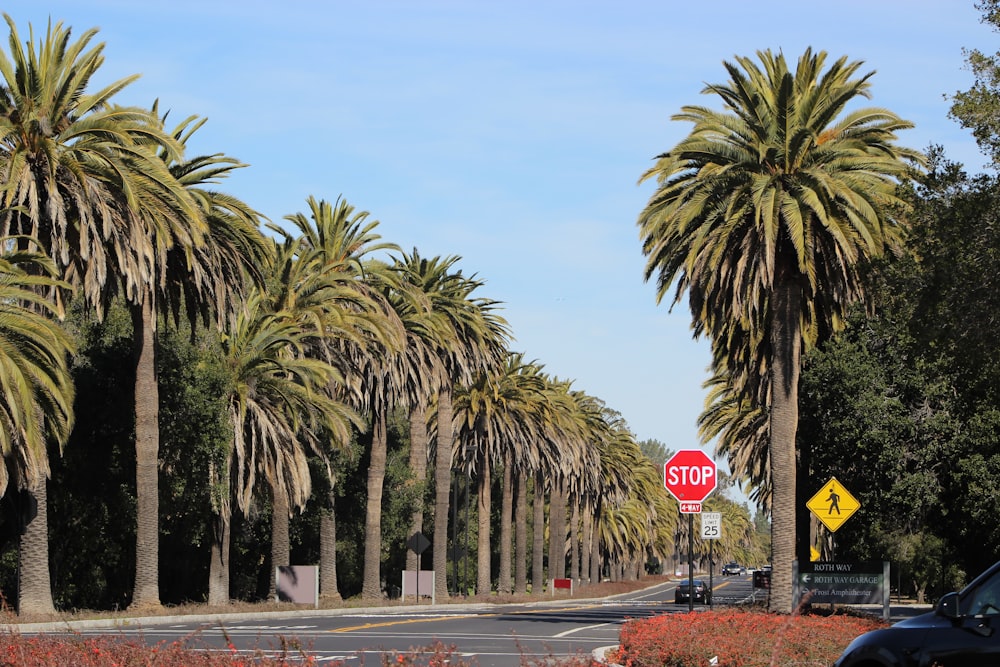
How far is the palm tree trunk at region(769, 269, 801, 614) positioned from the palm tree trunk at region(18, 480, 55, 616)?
17864mm

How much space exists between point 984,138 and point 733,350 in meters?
14.1

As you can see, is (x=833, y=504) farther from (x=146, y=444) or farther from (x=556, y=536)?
(x=556, y=536)

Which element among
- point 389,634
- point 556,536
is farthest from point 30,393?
point 556,536

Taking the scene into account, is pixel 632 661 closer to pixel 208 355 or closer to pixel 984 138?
pixel 984 138

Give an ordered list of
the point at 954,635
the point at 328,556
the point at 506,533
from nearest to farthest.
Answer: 1. the point at 954,635
2. the point at 328,556
3. the point at 506,533

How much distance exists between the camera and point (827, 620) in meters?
21.5

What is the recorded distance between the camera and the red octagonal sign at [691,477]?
24234mm

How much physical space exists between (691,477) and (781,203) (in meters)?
8.48

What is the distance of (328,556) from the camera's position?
2168 inches

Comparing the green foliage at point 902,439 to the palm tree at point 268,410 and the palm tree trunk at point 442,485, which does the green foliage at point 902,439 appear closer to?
the palm tree at point 268,410

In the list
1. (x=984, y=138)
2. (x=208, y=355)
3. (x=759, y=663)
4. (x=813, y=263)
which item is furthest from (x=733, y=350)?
(x=759, y=663)

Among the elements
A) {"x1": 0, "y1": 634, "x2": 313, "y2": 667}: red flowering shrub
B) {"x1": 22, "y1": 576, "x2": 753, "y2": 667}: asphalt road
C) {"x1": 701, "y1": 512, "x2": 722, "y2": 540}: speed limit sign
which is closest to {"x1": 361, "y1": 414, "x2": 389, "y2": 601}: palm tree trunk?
{"x1": 22, "y1": 576, "x2": 753, "y2": 667}: asphalt road

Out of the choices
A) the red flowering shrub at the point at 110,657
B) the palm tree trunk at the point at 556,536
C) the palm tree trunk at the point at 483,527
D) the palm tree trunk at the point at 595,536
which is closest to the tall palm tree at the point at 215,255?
the red flowering shrub at the point at 110,657

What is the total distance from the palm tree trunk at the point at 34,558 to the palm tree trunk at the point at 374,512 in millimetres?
23439
